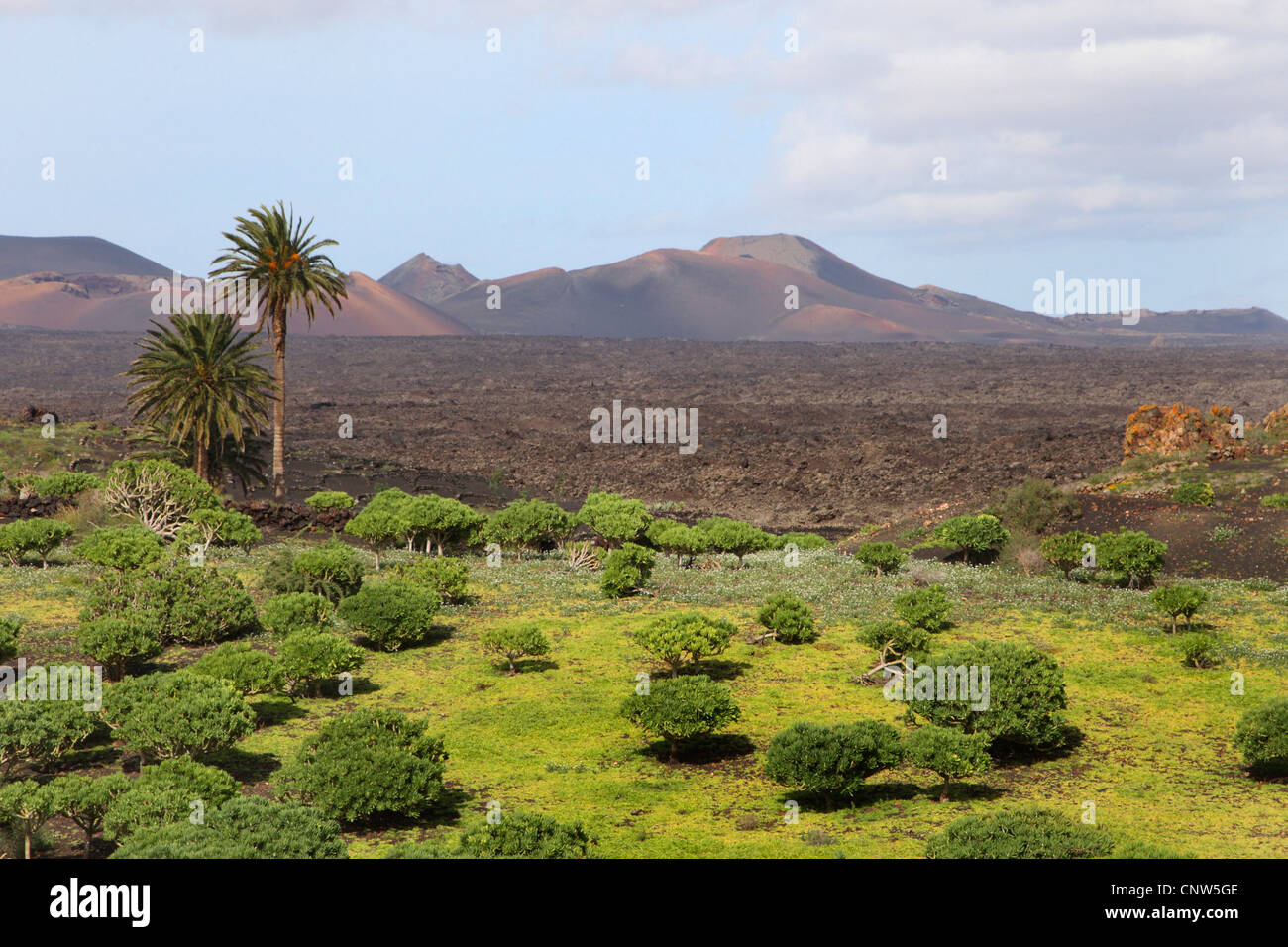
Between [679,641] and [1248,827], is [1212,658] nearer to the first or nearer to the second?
[1248,827]

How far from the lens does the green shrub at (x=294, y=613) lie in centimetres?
2744

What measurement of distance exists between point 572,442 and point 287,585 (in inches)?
2806

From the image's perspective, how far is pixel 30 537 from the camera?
115ft

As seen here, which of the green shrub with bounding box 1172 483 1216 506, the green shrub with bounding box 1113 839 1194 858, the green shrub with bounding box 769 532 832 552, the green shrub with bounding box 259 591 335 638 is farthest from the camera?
the green shrub with bounding box 769 532 832 552

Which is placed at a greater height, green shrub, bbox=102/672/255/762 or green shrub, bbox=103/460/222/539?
green shrub, bbox=103/460/222/539

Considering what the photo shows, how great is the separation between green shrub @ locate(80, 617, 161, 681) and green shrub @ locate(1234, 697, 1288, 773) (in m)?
21.2

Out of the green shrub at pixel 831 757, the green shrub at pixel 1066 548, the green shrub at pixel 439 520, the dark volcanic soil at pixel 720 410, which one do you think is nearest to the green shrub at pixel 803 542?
the green shrub at pixel 1066 548

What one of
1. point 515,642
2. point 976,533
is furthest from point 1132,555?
point 515,642

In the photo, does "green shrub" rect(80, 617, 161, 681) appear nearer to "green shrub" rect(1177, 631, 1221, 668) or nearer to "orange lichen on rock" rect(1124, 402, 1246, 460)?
"green shrub" rect(1177, 631, 1221, 668)

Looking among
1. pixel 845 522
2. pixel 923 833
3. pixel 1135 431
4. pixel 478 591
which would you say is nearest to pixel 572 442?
pixel 845 522

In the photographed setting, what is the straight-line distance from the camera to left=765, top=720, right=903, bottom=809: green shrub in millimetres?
17641

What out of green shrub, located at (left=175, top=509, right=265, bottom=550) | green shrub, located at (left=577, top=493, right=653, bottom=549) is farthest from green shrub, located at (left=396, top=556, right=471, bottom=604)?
green shrub, located at (left=577, top=493, right=653, bottom=549)

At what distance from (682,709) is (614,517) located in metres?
21.9
